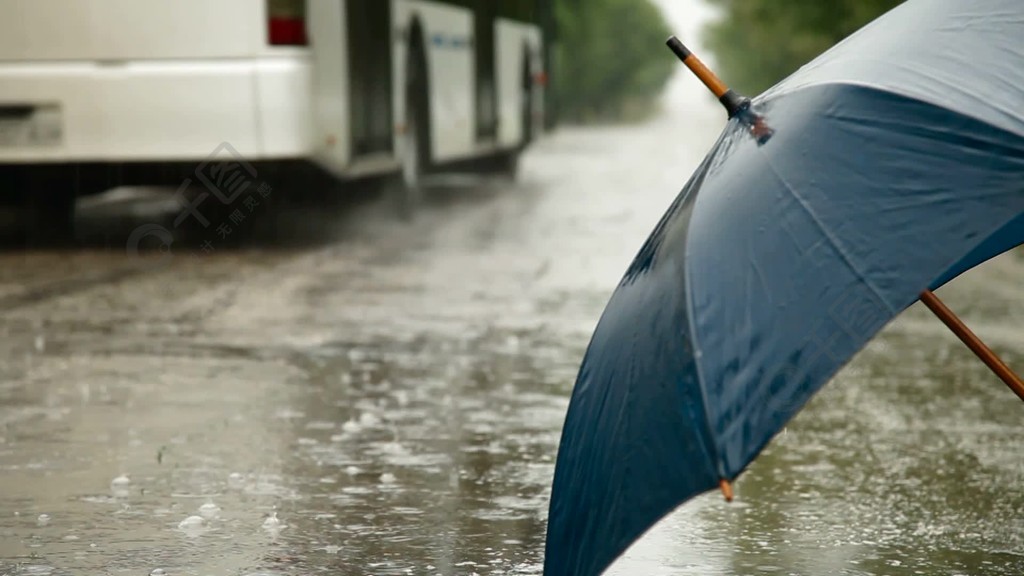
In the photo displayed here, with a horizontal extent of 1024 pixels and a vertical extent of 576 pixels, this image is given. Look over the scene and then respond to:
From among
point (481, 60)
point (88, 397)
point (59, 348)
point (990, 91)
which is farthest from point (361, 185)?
point (990, 91)

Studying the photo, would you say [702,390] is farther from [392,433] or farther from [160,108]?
[160,108]

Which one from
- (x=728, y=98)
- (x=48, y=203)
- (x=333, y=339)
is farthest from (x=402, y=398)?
(x=48, y=203)

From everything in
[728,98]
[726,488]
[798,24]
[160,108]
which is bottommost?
[726,488]

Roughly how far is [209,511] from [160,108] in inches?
278

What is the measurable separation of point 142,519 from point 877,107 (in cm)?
248

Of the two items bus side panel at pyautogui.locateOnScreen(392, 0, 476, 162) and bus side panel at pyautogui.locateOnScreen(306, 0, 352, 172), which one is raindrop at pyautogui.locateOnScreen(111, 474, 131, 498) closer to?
bus side panel at pyautogui.locateOnScreen(306, 0, 352, 172)

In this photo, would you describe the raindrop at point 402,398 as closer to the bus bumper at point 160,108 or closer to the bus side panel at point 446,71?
the bus bumper at point 160,108

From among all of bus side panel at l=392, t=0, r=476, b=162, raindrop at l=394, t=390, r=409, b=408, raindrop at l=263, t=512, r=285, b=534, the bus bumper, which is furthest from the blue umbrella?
bus side panel at l=392, t=0, r=476, b=162

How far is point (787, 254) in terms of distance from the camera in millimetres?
3240

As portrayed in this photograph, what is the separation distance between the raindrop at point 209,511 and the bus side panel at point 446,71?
9427 mm

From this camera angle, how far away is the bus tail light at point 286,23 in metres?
11.8

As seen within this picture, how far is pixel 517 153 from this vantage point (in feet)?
74.3

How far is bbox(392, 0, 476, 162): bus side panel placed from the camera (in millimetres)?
14656

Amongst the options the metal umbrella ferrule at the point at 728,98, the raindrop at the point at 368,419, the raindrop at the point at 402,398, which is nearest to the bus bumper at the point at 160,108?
the raindrop at the point at 402,398
